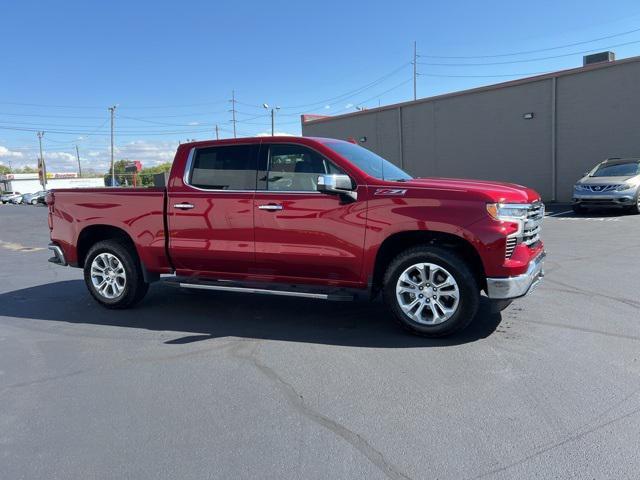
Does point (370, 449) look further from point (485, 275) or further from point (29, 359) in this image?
point (29, 359)

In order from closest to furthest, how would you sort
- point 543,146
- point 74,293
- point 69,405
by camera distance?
point 69,405 < point 74,293 < point 543,146

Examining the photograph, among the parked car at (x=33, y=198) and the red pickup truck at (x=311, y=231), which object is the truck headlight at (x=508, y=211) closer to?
the red pickup truck at (x=311, y=231)

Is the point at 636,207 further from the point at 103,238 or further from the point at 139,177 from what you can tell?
the point at 139,177

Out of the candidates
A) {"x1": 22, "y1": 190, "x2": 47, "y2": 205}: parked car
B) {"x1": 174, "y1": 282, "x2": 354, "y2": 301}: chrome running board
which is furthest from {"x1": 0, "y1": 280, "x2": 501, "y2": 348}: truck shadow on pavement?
{"x1": 22, "y1": 190, "x2": 47, "y2": 205}: parked car

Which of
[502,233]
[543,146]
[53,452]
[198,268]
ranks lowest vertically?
[53,452]

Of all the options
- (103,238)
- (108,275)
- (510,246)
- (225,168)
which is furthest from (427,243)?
(103,238)

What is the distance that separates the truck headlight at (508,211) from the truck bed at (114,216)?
3.55 meters

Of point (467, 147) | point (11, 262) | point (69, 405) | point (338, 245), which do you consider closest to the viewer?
point (69, 405)

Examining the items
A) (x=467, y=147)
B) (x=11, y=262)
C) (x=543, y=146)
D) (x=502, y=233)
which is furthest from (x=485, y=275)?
(x=467, y=147)

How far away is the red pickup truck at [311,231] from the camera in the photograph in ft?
15.5

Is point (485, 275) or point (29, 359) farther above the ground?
point (485, 275)

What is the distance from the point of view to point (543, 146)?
21.6 metres

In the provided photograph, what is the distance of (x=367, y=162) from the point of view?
5.65 meters

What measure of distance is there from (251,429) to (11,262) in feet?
31.9
